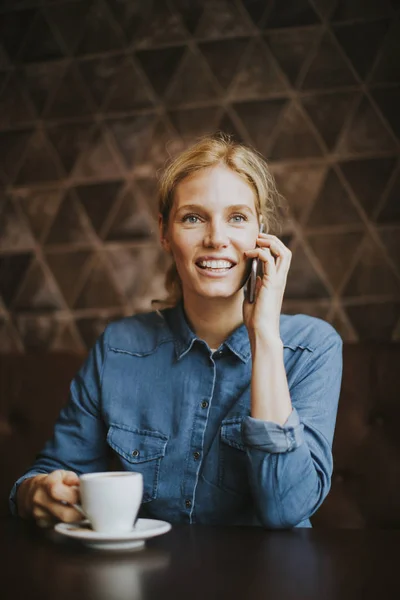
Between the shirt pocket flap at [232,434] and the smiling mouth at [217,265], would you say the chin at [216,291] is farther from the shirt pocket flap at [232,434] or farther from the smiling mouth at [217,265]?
the shirt pocket flap at [232,434]

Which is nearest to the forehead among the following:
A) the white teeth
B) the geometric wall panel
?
the white teeth

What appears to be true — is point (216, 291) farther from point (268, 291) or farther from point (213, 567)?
point (213, 567)

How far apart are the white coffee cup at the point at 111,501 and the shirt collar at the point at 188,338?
1.61 ft

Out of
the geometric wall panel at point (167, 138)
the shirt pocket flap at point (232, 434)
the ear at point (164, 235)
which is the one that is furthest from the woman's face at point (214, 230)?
the geometric wall panel at point (167, 138)

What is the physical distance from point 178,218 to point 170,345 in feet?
0.83

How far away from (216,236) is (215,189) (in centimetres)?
10

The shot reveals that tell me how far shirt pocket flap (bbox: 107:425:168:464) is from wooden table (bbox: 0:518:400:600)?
1.03 ft

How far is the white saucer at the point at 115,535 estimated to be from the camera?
2.95 ft

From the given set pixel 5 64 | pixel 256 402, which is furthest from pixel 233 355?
pixel 5 64

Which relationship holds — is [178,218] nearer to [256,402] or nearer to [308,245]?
[256,402]

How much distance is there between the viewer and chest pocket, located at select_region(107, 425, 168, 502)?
1.35 meters

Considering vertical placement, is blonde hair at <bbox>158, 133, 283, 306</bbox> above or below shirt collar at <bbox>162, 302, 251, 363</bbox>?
above

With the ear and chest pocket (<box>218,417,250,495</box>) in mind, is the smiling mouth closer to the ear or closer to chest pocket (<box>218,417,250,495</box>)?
the ear

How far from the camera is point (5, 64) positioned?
2.38 meters
